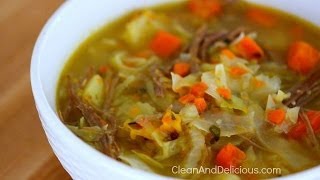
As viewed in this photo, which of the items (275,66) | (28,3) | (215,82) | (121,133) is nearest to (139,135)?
(121,133)

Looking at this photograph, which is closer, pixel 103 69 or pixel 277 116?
pixel 277 116

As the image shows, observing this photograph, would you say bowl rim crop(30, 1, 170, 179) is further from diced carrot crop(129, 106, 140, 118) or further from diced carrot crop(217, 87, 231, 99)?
diced carrot crop(217, 87, 231, 99)

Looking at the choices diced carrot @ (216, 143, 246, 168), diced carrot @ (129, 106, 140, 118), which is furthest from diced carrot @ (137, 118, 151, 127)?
diced carrot @ (216, 143, 246, 168)

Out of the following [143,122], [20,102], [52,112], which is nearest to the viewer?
[52,112]

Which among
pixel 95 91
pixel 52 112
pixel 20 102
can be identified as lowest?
pixel 20 102

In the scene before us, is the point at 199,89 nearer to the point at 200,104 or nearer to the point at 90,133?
the point at 200,104

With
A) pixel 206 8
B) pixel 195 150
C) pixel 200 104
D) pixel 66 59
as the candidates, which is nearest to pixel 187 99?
pixel 200 104
